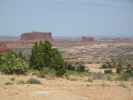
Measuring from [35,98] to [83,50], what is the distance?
109 metres

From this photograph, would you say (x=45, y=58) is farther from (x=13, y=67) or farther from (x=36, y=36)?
(x=36, y=36)

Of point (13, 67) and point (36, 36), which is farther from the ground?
point (36, 36)

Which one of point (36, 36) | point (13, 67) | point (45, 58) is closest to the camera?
point (13, 67)

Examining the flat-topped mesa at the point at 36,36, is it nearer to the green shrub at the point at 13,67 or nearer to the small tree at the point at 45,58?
the small tree at the point at 45,58

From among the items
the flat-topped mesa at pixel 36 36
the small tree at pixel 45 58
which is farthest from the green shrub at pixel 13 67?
the flat-topped mesa at pixel 36 36

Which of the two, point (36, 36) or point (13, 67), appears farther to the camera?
point (36, 36)

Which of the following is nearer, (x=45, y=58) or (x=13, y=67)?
(x=13, y=67)

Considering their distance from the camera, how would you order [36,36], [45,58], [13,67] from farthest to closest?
[36,36] → [45,58] → [13,67]

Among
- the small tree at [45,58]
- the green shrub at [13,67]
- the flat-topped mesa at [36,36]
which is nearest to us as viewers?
the green shrub at [13,67]

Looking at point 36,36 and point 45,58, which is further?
point 36,36

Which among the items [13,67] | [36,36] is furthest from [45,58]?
[36,36]

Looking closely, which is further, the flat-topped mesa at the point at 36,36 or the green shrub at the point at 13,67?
the flat-topped mesa at the point at 36,36

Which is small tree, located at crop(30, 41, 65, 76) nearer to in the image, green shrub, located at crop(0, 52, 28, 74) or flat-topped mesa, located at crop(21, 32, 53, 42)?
green shrub, located at crop(0, 52, 28, 74)

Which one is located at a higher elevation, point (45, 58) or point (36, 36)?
point (36, 36)
